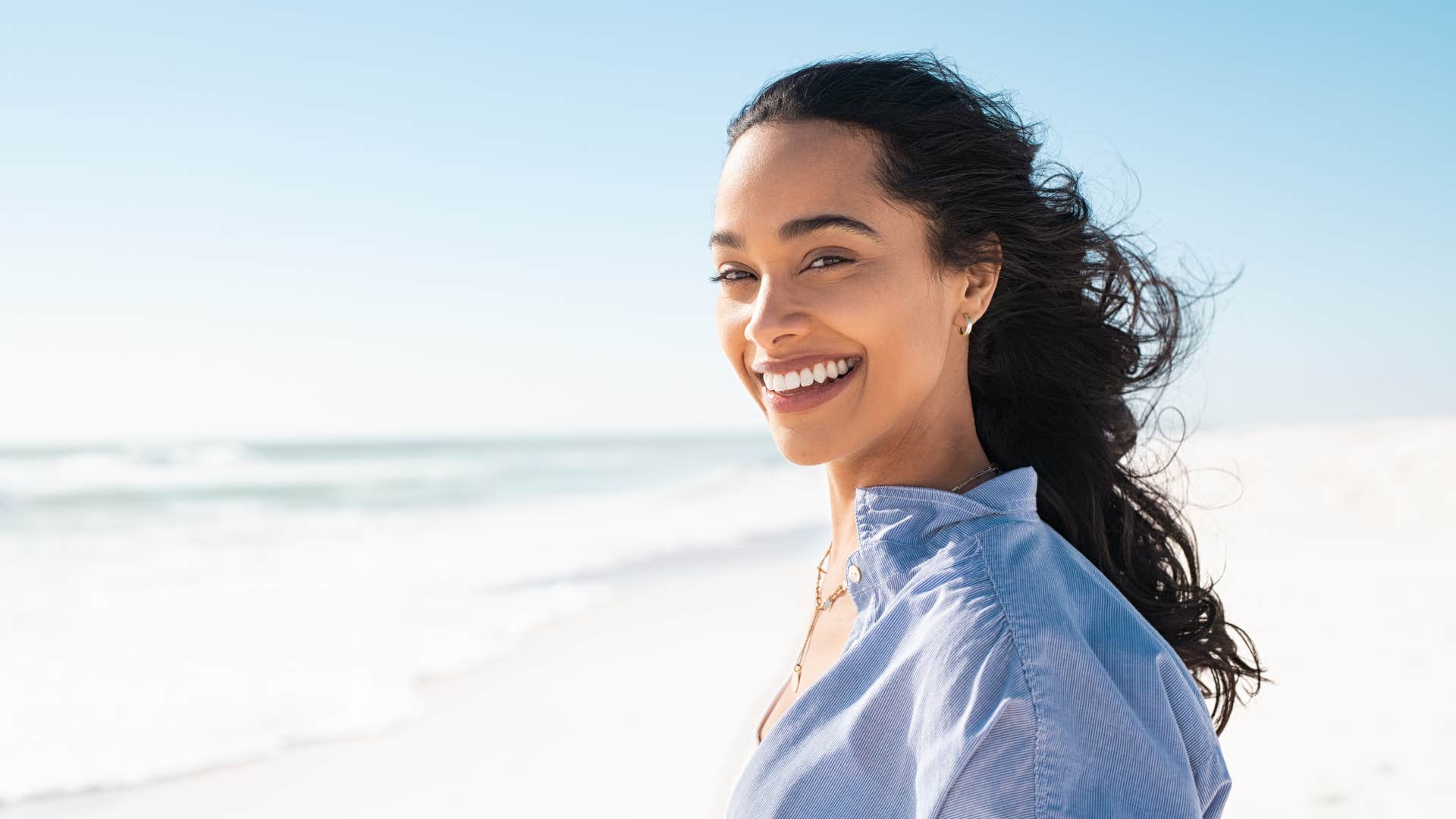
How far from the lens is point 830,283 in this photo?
1658 millimetres

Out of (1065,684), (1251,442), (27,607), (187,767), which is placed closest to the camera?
(1065,684)

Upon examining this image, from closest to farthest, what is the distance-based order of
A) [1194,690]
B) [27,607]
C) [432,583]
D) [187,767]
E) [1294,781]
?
[1194,690], [1294,781], [187,767], [27,607], [432,583]

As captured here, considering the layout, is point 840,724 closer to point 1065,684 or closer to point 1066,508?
point 1065,684

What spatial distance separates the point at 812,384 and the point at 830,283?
17cm

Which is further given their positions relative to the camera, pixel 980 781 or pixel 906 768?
pixel 906 768

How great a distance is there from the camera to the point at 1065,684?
1.18m

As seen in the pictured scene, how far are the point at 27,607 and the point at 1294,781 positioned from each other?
9460 mm

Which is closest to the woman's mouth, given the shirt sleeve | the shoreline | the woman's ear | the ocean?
the woman's ear

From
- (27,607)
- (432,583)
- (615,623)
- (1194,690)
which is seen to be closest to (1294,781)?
(1194,690)

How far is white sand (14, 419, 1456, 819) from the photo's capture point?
4078 millimetres

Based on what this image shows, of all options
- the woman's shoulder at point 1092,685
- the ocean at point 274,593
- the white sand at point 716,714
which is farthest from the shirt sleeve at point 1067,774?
the ocean at point 274,593

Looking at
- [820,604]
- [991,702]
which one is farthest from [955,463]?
[991,702]

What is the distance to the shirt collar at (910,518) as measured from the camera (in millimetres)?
1539

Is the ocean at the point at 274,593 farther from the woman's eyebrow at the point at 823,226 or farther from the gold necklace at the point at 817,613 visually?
the woman's eyebrow at the point at 823,226
